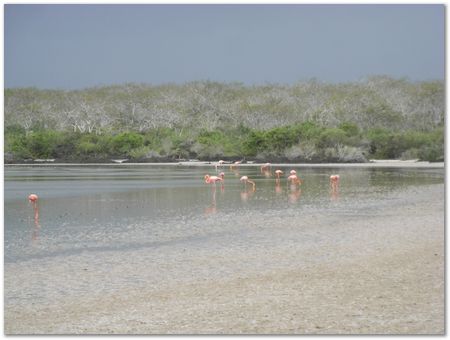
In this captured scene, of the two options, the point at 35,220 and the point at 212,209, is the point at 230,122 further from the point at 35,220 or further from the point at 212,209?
the point at 35,220

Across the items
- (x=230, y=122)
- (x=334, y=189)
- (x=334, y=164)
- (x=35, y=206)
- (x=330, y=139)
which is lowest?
(x=334, y=164)

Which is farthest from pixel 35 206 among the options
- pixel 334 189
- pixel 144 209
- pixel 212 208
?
pixel 334 189

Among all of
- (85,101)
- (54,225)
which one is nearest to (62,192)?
(54,225)

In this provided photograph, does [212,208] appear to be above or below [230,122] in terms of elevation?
below

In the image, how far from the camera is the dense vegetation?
153 ft

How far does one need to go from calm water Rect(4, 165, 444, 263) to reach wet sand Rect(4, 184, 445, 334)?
Answer: 1.12 meters

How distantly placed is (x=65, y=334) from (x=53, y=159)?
50.1 meters

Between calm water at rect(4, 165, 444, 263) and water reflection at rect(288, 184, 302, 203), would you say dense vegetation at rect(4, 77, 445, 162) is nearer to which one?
calm water at rect(4, 165, 444, 263)

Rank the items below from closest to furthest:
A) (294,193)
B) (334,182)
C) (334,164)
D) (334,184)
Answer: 1. (294,193)
2. (334,184)
3. (334,182)
4. (334,164)

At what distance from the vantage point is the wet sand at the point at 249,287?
6191mm

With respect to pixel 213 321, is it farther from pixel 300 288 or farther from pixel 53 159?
pixel 53 159

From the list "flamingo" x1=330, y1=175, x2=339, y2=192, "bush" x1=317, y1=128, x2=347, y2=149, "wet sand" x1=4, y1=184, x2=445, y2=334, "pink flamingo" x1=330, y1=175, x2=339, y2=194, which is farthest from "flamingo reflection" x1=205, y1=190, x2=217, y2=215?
"bush" x1=317, y1=128, x2=347, y2=149

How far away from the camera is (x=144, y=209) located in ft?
57.9

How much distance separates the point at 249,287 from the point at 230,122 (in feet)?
288
